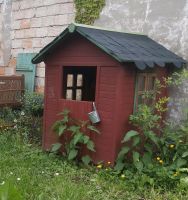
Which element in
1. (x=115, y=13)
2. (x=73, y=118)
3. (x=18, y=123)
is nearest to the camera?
(x=73, y=118)

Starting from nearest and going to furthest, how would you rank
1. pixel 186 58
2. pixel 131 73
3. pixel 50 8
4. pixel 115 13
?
1. pixel 131 73
2. pixel 186 58
3. pixel 115 13
4. pixel 50 8

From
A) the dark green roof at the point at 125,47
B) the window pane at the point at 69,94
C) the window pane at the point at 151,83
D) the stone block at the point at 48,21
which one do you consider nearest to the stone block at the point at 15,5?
the stone block at the point at 48,21

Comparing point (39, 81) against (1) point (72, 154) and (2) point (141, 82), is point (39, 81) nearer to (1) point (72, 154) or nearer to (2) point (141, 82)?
(1) point (72, 154)

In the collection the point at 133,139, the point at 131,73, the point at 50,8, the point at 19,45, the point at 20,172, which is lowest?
the point at 20,172

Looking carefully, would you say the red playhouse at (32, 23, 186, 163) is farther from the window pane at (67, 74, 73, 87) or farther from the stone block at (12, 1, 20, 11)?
the stone block at (12, 1, 20, 11)

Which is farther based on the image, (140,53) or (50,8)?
(50,8)

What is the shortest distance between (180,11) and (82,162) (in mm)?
3125

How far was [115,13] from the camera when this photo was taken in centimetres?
773

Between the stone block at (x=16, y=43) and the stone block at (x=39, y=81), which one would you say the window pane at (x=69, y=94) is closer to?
the stone block at (x=39, y=81)

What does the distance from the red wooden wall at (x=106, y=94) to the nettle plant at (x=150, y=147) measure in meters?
0.17

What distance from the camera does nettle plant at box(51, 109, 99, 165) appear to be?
18.9 feet

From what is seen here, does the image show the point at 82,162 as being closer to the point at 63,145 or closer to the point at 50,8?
the point at 63,145

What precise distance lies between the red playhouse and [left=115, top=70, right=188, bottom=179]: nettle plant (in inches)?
7.3

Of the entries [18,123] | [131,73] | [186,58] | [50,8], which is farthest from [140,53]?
[50,8]
